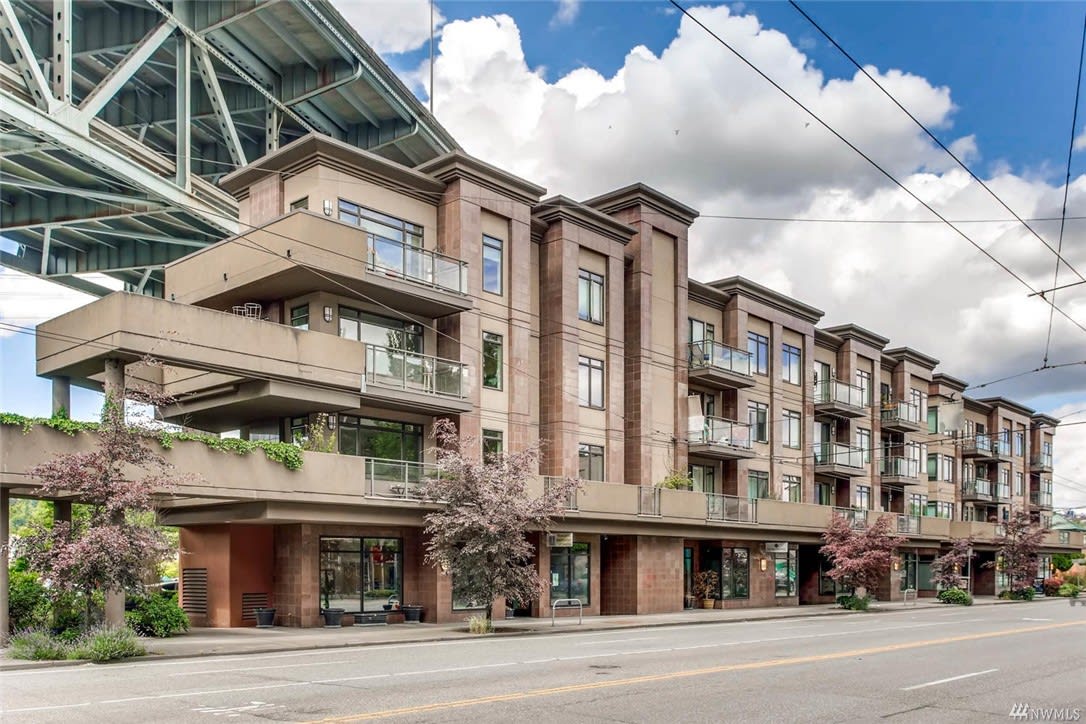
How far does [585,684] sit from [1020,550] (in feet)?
175

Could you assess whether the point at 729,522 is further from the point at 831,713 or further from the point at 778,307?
the point at 831,713

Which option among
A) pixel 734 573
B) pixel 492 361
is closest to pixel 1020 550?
pixel 734 573

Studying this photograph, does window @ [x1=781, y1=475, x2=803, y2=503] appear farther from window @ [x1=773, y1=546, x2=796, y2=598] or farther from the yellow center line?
the yellow center line

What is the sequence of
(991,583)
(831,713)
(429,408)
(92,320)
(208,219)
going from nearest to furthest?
(831,713), (92,320), (429,408), (208,219), (991,583)

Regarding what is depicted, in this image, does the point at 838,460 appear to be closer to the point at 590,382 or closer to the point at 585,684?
the point at 590,382

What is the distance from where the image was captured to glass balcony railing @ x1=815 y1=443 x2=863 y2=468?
173 feet

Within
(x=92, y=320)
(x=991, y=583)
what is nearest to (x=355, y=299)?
(x=92, y=320)

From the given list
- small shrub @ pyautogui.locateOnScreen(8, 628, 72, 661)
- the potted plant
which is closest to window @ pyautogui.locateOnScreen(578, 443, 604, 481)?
the potted plant

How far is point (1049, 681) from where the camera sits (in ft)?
56.3

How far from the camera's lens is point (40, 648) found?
62.5 feet

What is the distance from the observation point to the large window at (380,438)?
30594mm

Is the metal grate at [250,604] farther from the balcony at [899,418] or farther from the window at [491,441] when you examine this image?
the balcony at [899,418]

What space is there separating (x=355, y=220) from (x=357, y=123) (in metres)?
22.6

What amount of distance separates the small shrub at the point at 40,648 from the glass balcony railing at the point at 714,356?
92.7 feet
